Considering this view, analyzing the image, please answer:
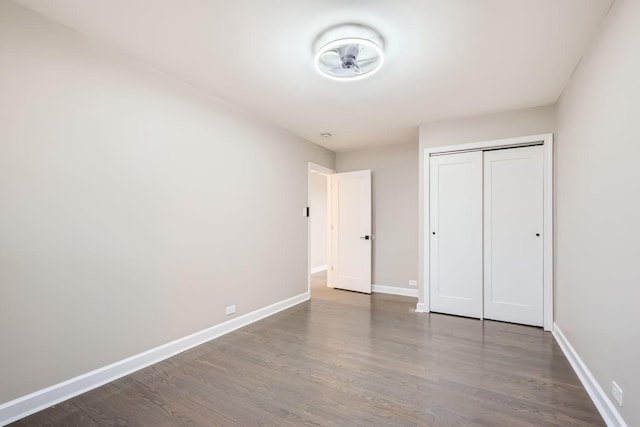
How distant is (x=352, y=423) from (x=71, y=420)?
68.6 inches

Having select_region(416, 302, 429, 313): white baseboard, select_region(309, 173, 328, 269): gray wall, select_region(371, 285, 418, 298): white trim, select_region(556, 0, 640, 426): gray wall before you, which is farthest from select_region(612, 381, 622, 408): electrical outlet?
select_region(309, 173, 328, 269): gray wall

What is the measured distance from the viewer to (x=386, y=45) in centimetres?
216

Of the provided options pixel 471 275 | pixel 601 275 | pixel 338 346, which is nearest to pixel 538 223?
pixel 471 275

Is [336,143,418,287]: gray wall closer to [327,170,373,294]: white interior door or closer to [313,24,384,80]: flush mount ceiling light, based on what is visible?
[327,170,373,294]: white interior door

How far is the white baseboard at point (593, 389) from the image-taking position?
5.52 feet

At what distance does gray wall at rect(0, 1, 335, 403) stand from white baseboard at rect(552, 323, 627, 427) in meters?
3.15

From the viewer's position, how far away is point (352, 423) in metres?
1.76

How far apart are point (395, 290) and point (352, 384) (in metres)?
2.98

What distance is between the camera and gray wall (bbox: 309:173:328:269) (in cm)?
721

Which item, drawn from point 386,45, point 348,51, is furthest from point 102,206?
point 386,45

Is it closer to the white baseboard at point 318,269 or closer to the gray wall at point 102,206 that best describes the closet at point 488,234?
the gray wall at point 102,206

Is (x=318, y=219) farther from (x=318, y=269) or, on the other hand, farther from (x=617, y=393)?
(x=617, y=393)

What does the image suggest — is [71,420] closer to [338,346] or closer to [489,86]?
[338,346]

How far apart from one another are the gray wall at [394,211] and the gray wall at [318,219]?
2.15m
